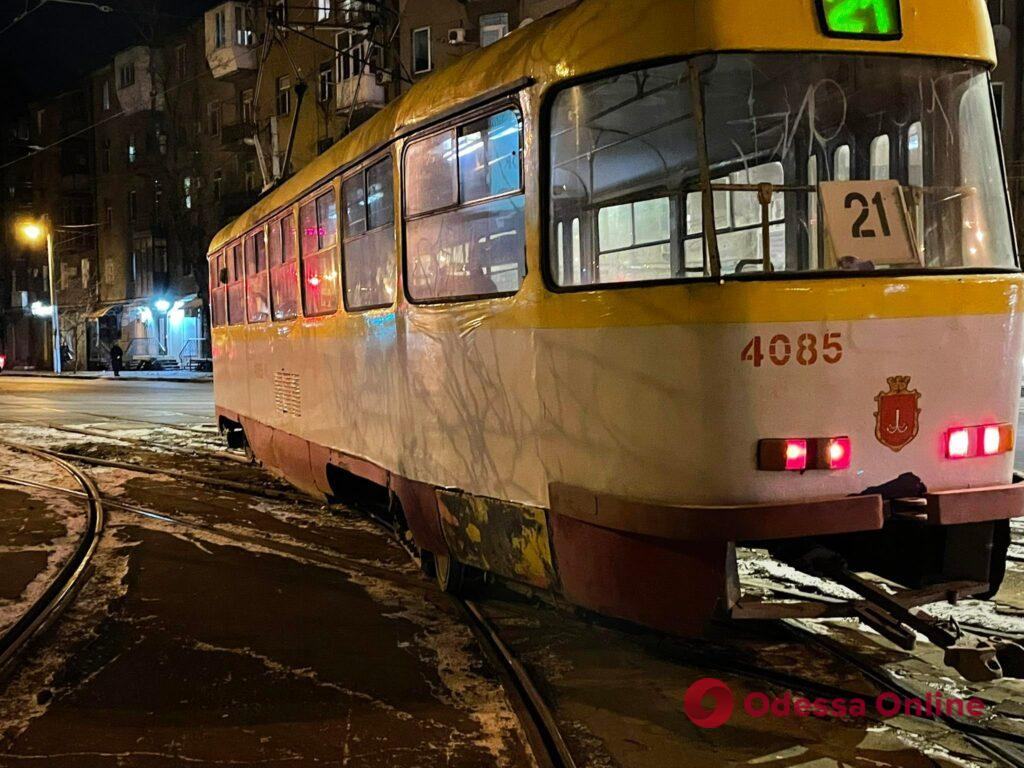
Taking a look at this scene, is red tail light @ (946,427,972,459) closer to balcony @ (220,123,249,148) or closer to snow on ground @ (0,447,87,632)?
snow on ground @ (0,447,87,632)

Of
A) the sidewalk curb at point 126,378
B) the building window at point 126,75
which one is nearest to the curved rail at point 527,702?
the sidewalk curb at point 126,378

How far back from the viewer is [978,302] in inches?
160

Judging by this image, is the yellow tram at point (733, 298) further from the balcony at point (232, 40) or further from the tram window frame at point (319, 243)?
the balcony at point (232, 40)

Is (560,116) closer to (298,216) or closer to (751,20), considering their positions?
(751,20)

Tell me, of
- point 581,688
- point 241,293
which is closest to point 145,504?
point 241,293

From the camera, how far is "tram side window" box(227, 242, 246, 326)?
10.4 metres

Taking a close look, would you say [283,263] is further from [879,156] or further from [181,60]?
[181,60]

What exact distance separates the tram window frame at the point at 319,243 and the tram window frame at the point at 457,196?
4.38 feet

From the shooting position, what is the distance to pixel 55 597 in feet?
19.9

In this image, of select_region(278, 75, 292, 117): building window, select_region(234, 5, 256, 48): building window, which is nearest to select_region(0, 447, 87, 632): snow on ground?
select_region(278, 75, 292, 117): building window

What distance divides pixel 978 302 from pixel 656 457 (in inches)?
59.1

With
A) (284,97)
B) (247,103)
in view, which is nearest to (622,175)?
(284,97)

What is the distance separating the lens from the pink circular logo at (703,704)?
4117 millimetres

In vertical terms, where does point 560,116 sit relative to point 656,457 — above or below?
above
